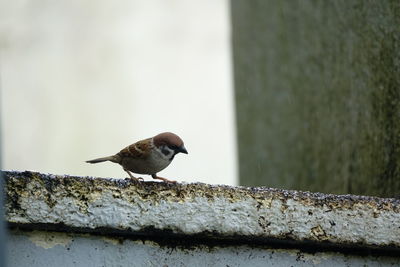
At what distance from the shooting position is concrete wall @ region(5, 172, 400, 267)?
207 cm

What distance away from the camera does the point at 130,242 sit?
7.06 ft

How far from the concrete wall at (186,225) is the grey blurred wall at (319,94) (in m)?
1.09

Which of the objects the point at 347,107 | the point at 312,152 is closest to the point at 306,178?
the point at 312,152

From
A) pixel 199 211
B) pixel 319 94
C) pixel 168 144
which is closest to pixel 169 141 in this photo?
pixel 168 144

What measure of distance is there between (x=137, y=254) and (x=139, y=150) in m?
1.06

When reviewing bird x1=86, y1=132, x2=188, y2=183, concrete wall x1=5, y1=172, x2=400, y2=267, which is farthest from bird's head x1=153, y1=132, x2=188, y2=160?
concrete wall x1=5, y1=172, x2=400, y2=267

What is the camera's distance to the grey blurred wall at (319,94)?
136 inches

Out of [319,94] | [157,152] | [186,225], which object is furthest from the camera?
[319,94]

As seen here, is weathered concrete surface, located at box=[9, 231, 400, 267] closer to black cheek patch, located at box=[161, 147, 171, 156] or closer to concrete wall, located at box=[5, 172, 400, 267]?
concrete wall, located at box=[5, 172, 400, 267]

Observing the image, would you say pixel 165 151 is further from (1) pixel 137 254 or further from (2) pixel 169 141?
(1) pixel 137 254

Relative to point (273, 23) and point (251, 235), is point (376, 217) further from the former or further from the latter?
point (273, 23)

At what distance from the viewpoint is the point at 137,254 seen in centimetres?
215

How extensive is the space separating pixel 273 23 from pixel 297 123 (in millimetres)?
999

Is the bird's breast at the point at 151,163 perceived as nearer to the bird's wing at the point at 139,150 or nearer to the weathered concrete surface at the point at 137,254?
the bird's wing at the point at 139,150
